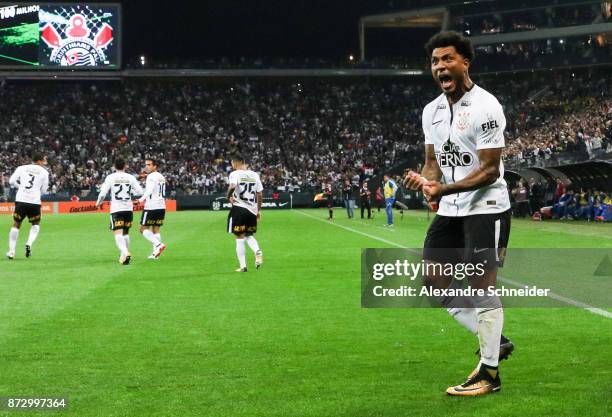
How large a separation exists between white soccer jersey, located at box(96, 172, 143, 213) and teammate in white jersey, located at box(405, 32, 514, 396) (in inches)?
501

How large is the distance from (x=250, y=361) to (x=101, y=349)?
156 cm

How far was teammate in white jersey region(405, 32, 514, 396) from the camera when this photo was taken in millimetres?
6062

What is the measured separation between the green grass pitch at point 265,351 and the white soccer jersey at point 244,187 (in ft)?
5.85

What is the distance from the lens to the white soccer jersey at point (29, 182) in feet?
64.6

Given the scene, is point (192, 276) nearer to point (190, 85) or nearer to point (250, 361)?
point (250, 361)

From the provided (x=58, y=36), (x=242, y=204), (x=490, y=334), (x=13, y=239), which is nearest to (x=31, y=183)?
(x=13, y=239)

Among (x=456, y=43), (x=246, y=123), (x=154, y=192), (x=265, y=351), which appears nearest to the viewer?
(x=456, y=43)

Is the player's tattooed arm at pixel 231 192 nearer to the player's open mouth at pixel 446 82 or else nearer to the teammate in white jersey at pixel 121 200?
the teammate in white jersey at pixel 121 200

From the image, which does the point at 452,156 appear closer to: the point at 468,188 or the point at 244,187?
the point at 468,188

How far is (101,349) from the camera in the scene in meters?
8.00

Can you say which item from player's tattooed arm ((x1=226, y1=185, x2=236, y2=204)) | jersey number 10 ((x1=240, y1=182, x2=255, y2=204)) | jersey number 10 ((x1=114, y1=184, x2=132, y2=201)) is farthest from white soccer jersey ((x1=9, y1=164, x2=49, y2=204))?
jersey number 10 ((x1=240, y1=182, x2=255, y2=204))

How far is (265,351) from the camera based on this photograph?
7.89 m

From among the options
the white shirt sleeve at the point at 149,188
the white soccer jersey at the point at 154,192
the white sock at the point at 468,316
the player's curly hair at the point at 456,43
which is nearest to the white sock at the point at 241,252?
the white soccer jersey at the point at 154,192

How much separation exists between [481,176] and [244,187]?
10433 mm
